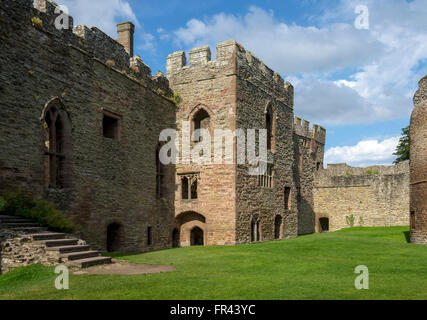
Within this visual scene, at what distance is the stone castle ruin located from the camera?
40.3ft

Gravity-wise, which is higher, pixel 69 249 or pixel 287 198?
pixel 287 198

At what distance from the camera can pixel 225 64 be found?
63.1 ft

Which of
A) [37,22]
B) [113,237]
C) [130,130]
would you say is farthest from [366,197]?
[37,22]

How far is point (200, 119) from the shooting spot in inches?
811

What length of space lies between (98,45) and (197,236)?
10344 millimetres

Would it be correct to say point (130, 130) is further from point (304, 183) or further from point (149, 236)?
point (304, 183)

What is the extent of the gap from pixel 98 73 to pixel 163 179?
19.7 feet

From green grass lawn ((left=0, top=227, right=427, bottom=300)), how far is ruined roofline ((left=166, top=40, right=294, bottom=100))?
10.0m

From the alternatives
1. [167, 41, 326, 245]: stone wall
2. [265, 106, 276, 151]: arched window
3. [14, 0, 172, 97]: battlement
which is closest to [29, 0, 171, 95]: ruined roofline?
[14, 0, 172, 97]: battlement

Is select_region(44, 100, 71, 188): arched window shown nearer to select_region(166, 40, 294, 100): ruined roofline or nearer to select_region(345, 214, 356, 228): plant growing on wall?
select_region(166, 40, 294, 100): ruined roofline

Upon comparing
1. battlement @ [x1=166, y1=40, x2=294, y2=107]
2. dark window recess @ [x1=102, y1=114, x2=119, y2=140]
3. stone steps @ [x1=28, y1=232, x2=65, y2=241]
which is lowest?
stone steps @ [x1=28, y1=232, x2=65, y2=241]
